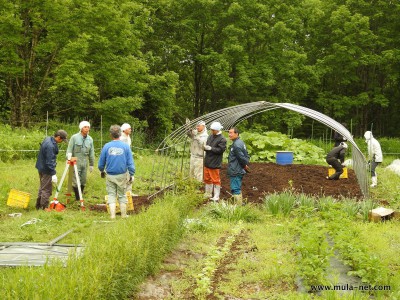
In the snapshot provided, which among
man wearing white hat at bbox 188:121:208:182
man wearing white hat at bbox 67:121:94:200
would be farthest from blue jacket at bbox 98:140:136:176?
man wearing white hat at bbox 188:121:208:182

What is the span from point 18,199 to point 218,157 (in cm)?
396

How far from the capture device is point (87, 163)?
10.4 metres

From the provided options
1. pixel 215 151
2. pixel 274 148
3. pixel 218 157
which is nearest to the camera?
pixel 215 151

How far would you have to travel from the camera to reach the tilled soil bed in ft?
39.1

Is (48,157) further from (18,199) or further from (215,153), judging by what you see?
(215,153)

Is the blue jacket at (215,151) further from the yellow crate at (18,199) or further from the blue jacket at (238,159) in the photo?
the yellow crate at (18,199)

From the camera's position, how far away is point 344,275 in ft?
19.1

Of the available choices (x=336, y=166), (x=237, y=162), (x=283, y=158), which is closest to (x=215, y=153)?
(x=237, y=162)

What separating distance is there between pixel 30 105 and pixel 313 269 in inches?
633

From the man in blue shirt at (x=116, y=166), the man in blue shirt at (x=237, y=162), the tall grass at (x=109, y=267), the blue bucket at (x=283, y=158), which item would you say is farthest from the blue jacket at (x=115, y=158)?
the blue bucket at (x=283, y=158)

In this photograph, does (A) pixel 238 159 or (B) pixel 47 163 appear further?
(A) pixel 238 159

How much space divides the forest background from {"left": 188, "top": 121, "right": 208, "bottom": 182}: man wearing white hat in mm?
7044

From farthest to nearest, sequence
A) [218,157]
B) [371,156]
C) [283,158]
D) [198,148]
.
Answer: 1. [283,158]
2. [371,156]
3. [198,148]
4. [218,157]

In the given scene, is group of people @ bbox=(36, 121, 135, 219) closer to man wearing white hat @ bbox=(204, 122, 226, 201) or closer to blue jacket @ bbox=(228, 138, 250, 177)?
man wearing white hat @ bbox=(204, 122, 226, 201)
